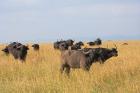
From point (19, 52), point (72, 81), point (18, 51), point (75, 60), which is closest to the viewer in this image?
point (72, 81)

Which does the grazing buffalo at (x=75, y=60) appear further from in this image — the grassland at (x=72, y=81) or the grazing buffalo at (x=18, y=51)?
the grazing buffalo at (x=18, y=51)

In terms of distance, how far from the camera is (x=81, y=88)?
11195 millimetres

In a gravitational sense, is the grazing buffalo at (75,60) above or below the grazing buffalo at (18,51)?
above

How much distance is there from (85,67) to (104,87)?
12.6 feet

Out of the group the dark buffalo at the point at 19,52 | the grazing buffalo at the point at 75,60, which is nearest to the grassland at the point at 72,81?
the grazing buffalo at the point at 75,60

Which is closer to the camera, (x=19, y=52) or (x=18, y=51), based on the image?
(x=19, y=52)

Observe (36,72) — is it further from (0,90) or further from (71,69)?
(0,90)

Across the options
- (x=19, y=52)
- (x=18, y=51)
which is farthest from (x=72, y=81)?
(x=18, y=51)

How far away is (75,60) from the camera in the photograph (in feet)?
53.3

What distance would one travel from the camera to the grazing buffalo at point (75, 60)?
53.0 feet

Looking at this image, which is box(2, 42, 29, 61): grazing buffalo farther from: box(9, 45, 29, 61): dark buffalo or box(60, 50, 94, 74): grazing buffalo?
box(60, 50, 94, 74): grazing buffalo

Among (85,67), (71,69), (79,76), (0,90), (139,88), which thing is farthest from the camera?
(71,69)

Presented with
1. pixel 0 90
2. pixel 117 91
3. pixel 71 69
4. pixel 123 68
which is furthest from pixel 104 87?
pixel 71 69

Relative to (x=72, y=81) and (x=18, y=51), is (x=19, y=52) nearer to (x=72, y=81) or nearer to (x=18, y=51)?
(x=18, y=51)
